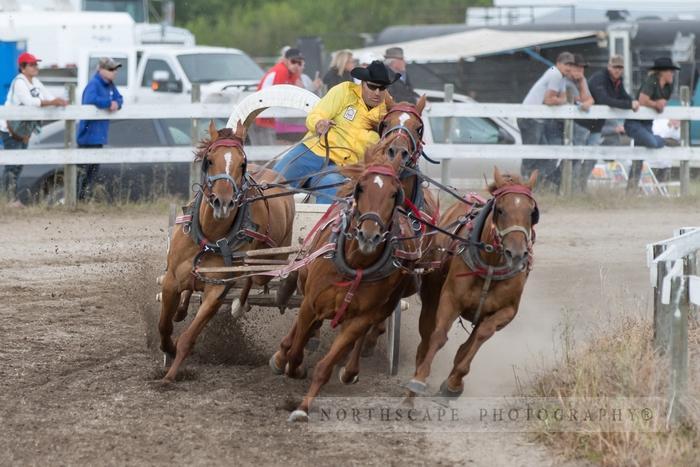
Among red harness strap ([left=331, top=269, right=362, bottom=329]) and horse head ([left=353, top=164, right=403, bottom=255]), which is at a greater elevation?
horse head ([left=353, top=164, right=403, bottom=255])

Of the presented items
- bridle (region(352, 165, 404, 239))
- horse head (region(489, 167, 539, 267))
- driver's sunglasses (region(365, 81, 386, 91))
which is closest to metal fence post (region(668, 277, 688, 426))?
horse head (region(489, 167, 539, 267))

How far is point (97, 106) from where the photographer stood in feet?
47.5

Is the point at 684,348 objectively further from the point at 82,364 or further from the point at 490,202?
the point at 82,364

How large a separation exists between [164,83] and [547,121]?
281 inches

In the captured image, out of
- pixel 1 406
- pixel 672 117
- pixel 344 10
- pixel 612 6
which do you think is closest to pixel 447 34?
pixel 612 6

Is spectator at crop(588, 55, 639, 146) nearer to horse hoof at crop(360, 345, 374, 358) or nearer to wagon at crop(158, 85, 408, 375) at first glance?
wagon at crop(158, 85, 408, 375)

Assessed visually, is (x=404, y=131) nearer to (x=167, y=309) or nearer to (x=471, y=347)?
(x=471, y=347)

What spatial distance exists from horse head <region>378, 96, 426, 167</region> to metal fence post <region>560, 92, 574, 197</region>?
8485 millimetres

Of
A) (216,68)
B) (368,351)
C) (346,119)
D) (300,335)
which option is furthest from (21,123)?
(300,335)

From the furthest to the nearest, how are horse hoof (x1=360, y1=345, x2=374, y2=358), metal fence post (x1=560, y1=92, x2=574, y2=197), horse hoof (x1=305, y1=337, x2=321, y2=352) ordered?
metal fence post (x1=560, y1=92, x2=574, y2=197) < horse hoof (x1=360, y1=345, x2=374, y2=358) < horse hoof (x1=305, y1=337, x2=321, y2=352)

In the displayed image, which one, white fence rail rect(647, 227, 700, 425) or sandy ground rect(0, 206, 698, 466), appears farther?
sandy ground rect(0, 206, 698, 466)

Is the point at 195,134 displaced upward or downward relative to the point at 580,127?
downward

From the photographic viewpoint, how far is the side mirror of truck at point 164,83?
20.5 m

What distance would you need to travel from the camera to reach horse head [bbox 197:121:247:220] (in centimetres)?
754
